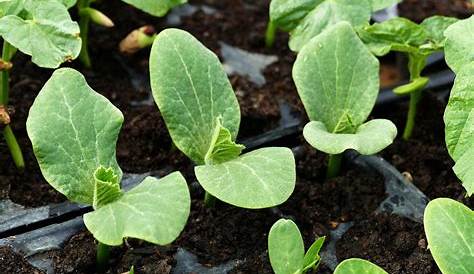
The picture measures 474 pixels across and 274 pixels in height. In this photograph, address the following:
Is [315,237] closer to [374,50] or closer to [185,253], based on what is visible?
[185,253]

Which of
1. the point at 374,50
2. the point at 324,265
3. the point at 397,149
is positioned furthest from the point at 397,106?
the point at 324,265

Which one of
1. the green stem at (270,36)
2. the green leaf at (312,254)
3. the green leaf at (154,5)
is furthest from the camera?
the green stem at (270,36)

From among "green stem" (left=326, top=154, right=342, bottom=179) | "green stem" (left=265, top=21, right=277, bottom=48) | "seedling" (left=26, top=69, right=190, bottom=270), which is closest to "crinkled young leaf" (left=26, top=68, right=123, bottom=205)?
"seedling" (left=26, top=69, right=190, bottom=270)

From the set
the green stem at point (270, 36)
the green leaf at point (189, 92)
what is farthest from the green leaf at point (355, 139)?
the green stem at point (270, 36)

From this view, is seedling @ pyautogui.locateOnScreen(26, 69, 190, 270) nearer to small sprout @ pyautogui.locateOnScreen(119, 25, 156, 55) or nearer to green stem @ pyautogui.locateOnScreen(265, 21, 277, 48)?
small sprout @ pyautogui.locateOnScreen(119, 25, 156, 55)

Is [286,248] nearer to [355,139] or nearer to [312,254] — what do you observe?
[312,254]

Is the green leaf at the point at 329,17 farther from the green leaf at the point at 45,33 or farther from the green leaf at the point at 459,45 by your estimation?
the green leaf at the point at 45,33
